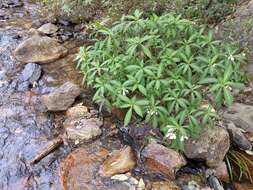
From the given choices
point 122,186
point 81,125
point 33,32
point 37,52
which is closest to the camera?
point 122,186

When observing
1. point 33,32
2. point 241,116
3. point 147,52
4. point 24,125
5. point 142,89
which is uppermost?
point 147,52

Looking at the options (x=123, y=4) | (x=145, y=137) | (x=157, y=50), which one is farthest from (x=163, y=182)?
(x=123, y=4)

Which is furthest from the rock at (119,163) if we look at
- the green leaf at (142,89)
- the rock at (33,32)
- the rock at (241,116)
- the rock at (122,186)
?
the rock at (33,32)

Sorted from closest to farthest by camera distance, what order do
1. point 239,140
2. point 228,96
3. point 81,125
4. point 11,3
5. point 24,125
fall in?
point 228,96 → point 239,140 → point 81,125 → point 24,125 → point 11,3

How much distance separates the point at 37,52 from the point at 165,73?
2.40 meters

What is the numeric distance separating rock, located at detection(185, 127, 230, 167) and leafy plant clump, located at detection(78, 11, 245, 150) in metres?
0.12

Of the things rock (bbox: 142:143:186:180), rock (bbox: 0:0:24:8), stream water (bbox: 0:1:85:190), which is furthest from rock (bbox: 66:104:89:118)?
rock (bbox: 0:0:24:8)

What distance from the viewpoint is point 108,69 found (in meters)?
3.46

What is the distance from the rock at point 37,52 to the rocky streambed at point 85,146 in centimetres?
34

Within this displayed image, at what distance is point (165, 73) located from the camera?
3322mm

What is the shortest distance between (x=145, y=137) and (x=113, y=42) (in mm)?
966

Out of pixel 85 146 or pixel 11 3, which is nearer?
pixel 85 146

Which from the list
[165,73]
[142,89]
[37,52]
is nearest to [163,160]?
[142,89]

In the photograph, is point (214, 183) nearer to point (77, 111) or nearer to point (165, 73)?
point (165, 73)
